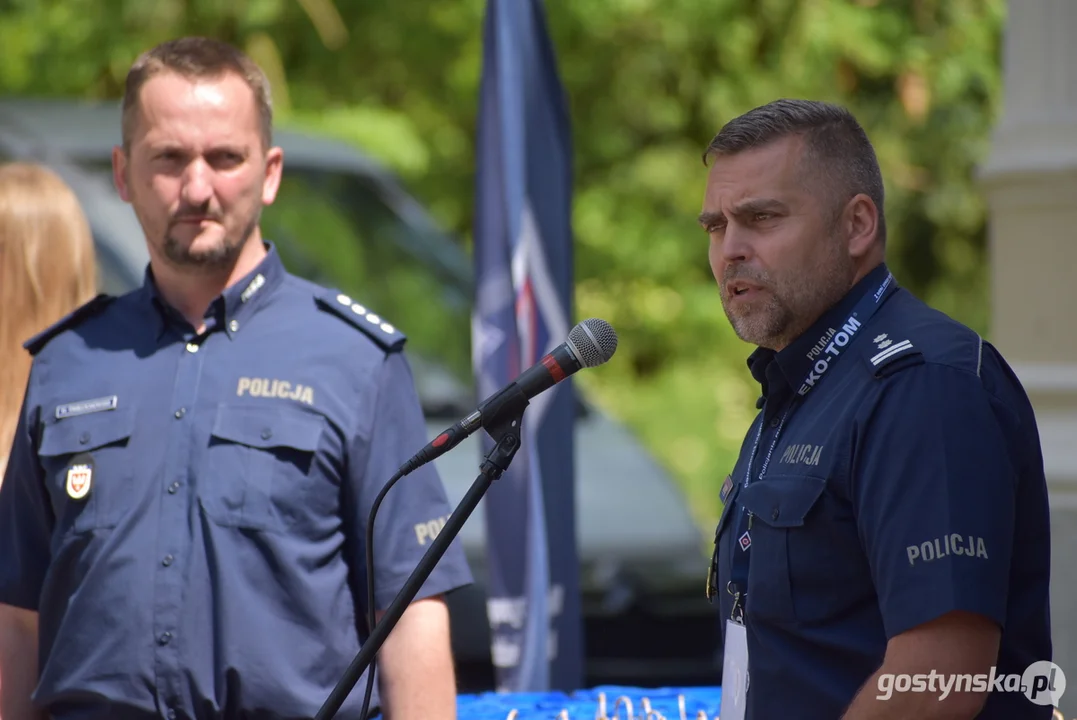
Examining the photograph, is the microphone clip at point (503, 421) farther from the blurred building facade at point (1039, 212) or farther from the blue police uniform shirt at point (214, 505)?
the blurred building facade at point (1039, 212)

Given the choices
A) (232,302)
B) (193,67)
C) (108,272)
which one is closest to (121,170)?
(193,67)

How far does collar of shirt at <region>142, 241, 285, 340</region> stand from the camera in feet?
10.2

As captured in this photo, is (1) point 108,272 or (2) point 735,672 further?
(1) point 108,272

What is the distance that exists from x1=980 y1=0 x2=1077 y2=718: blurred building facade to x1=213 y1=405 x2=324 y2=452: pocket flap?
237 cm

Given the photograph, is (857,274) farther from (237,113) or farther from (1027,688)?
(237,113)

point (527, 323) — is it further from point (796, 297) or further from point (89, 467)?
point (796, 297)

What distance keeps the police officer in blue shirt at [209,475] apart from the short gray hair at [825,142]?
100 centimetres

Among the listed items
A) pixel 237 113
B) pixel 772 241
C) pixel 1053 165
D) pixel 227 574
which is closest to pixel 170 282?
pixel 237 113

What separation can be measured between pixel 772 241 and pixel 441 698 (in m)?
1.14

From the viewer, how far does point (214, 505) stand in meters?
2.91

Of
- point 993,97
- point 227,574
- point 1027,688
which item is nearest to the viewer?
point 1027,688

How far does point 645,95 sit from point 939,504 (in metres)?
8.52

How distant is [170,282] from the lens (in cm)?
317

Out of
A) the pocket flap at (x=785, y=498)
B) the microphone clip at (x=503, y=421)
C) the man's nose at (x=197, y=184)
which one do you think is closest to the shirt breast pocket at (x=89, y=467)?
the man's nose at (x=197, y=184)
